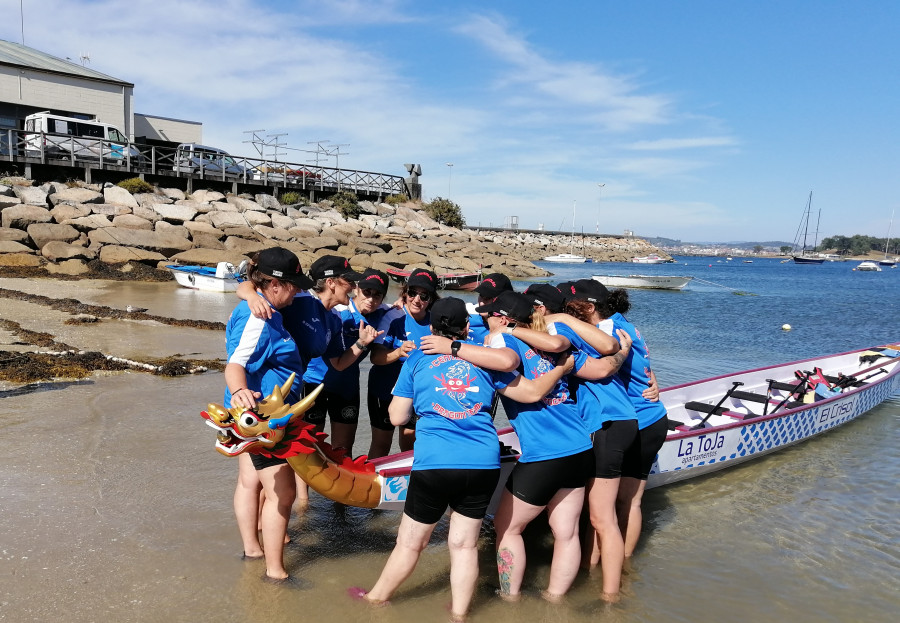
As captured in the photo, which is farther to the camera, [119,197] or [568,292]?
[119,197]

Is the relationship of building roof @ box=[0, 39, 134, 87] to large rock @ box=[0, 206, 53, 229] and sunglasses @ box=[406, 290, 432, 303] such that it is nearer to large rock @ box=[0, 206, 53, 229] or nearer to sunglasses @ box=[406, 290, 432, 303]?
large rock @ box=[0, 206, 53, 229]

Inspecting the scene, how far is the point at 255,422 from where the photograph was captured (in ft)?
10.8

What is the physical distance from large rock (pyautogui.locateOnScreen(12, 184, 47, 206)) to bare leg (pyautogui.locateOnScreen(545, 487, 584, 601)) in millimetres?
24342

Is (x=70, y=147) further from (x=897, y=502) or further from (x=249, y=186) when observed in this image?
(x=897, y=502)

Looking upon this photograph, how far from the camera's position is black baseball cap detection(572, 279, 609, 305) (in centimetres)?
411

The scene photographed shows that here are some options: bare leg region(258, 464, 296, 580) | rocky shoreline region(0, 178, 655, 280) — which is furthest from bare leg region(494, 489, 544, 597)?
rocky shoreline region(0, 178, 655, 280)

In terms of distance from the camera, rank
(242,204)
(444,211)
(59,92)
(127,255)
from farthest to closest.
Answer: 1. (444,211)
2. (59,92)
3. (242,204)
4. (127,255)

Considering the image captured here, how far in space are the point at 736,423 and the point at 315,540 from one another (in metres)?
4.49

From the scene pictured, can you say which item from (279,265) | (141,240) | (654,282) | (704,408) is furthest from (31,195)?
(654,282)

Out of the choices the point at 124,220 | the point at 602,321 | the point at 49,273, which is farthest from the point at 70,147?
the point at 602,321

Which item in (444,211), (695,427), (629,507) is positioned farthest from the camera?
(444,211)

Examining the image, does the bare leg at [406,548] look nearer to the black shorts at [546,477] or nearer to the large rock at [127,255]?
the black shorts at [546,477]

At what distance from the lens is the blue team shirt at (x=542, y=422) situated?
3455 millimetres

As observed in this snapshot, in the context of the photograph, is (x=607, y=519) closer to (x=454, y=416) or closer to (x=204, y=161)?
(x=454, y=416)
